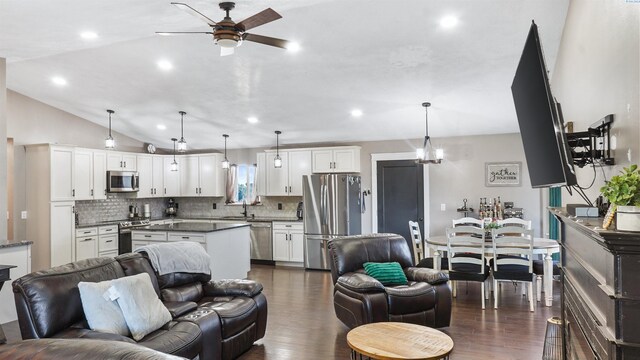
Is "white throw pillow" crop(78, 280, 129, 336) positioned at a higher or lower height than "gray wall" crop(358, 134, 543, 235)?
lower

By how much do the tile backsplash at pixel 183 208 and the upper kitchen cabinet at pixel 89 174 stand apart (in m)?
0.35

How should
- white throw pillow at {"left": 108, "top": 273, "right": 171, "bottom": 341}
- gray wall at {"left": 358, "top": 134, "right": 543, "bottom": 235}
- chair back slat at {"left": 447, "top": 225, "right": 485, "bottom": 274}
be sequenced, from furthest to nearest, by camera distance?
gray wall at {"left": 358, "top": 134, "right": 543, "bottom": 235} → chair back slat at {"left": 447, "top": 225, "right": 485, "bottom": 274} → white throw pillow at {"left": 108, "top": 273, "right": 171, "bottom": 341}

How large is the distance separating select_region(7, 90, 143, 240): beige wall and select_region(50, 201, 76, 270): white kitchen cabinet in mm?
555

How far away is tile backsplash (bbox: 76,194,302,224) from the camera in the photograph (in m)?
7.58

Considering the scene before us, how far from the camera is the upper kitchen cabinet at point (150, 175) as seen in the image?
834 centimetres

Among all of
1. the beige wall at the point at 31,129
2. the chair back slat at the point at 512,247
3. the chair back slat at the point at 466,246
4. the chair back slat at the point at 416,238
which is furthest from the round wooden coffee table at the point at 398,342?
the beige wall at the point at 31,129

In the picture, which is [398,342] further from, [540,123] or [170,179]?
[170,179]

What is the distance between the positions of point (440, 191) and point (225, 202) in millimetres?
4399

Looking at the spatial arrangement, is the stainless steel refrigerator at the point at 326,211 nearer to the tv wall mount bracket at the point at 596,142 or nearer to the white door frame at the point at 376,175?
the white door frame at the point at 376,175

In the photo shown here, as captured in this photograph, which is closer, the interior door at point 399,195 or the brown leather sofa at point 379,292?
the brown leather sofa at point 379,292

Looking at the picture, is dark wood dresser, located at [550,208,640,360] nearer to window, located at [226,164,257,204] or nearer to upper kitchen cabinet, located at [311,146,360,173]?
upper kitchen cabinet, located at [311,146,360,173]

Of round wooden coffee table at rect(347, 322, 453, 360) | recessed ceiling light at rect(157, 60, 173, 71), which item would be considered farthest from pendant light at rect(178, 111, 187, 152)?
round wooden coffee table at rect(347, 322, 453, 360)

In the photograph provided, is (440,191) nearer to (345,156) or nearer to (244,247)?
(345,156)

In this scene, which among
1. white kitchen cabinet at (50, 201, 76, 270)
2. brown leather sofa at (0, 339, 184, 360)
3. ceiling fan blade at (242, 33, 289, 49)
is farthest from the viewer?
white kitchen cabinet at (50, 201, 76, 270)
